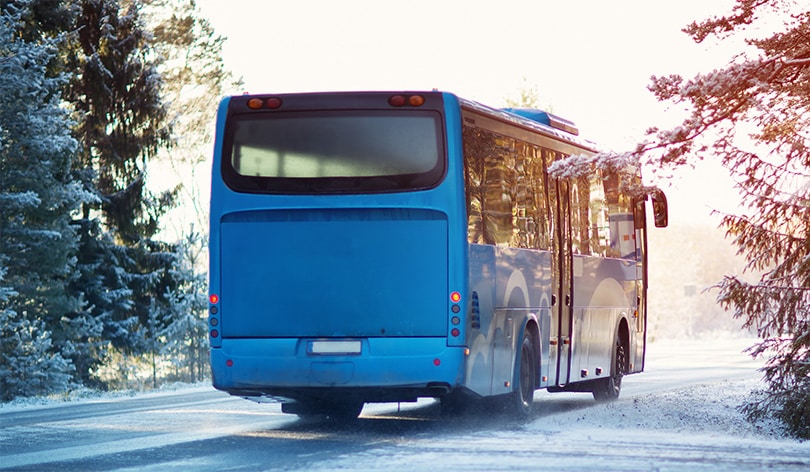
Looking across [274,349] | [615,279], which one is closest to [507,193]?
[274,349]

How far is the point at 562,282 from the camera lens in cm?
1798

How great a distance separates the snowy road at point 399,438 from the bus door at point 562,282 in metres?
0.71

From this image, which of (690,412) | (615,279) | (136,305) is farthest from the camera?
(136,305)

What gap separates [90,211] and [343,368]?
18767mm

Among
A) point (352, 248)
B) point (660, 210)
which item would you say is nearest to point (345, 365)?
point (352, 248)

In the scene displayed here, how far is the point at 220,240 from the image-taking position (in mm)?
14555

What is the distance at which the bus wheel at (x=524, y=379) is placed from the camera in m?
16.4

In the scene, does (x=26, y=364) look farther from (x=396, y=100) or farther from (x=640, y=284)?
(x=396, y=100)

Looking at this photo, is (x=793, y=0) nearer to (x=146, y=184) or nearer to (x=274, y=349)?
(x=274, y=349)

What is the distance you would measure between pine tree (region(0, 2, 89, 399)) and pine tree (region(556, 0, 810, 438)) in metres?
13.3

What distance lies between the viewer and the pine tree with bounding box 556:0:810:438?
1438 cm

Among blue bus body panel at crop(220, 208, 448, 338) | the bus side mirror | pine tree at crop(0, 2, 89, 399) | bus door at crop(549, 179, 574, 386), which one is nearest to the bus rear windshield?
blue bus body panel at crop(220, 208, 448, 338)

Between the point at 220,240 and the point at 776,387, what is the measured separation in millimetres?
5914

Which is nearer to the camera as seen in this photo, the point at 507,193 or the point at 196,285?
the point at 507,193
